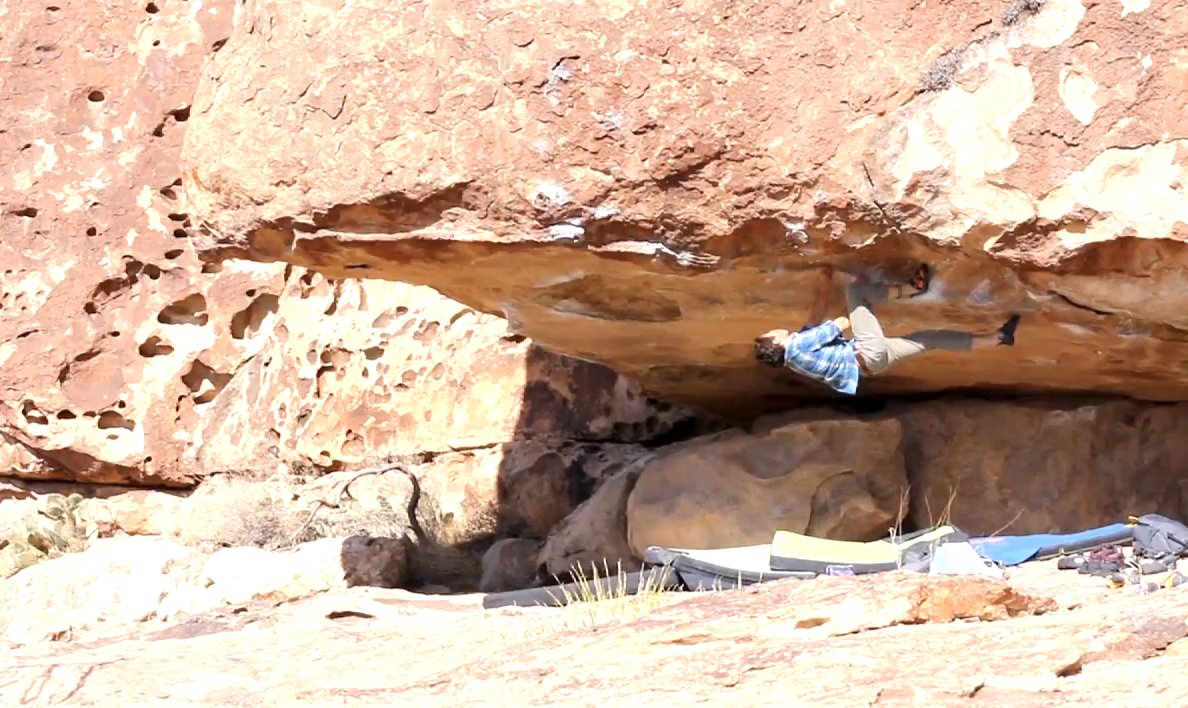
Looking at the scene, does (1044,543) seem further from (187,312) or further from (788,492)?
(187,312)

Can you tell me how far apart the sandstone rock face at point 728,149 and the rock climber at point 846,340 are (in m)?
0.07

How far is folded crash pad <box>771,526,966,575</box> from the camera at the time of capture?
5.88 metres

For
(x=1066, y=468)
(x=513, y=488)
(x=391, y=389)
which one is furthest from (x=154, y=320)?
(x=1066, y=468)

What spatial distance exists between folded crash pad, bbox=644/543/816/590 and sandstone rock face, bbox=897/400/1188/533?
0.79m

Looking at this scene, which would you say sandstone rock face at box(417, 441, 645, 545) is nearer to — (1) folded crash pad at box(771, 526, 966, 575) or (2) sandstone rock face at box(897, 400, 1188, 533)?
(1) folded crash pad at box(771, 526, 966, 575)

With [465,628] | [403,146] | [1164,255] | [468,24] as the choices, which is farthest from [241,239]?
[1164,255]

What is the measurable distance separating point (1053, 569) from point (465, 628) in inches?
77.8

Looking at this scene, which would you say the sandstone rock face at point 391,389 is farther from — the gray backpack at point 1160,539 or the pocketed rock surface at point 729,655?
the gray backpack at point 1160,539

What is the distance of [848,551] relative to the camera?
610cm

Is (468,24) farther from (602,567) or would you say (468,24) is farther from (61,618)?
(61,618)

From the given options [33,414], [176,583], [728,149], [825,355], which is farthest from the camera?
[33,414]

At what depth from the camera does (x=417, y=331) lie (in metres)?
8.44

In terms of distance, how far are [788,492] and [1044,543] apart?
0.97 meters

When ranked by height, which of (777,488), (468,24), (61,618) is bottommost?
(61,618)
